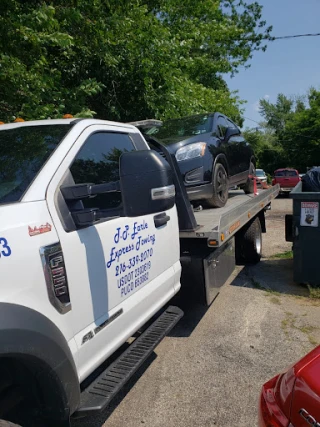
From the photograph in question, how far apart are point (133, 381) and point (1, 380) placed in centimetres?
184

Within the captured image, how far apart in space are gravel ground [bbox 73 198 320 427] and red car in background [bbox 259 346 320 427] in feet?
3.94

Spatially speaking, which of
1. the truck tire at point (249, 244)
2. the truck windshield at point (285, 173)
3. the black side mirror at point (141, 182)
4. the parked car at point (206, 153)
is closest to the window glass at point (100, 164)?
the black side mirror at point (141, 182)

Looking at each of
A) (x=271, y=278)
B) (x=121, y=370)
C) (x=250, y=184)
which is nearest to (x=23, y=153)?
(x=121, y=370)

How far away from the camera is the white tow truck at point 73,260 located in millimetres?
1814

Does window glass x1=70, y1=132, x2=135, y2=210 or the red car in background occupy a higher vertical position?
window glass x1=70, y1=132, x2=135, y2=210

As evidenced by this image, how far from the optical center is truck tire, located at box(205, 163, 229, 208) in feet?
17.2

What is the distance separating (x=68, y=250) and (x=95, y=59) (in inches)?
280

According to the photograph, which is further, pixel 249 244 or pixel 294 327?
pixel 249 244

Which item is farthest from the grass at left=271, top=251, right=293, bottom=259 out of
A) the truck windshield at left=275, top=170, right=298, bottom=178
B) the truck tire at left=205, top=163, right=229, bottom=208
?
the truck windshield at left=275, top=170, right=298, bottom=178

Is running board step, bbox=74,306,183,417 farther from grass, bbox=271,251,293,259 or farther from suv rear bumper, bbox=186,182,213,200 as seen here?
grass, bbox=271,251,293,259

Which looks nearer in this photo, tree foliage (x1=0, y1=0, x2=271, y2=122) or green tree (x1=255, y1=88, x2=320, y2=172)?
tree foliage (x1=0, y1=0, x2=271, y2=122)

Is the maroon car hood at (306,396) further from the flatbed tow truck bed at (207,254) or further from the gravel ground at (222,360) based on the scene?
the flatbed tow truck bed at (207,254)

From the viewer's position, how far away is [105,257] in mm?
2434

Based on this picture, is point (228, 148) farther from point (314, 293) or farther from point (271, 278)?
point (314, 293)
